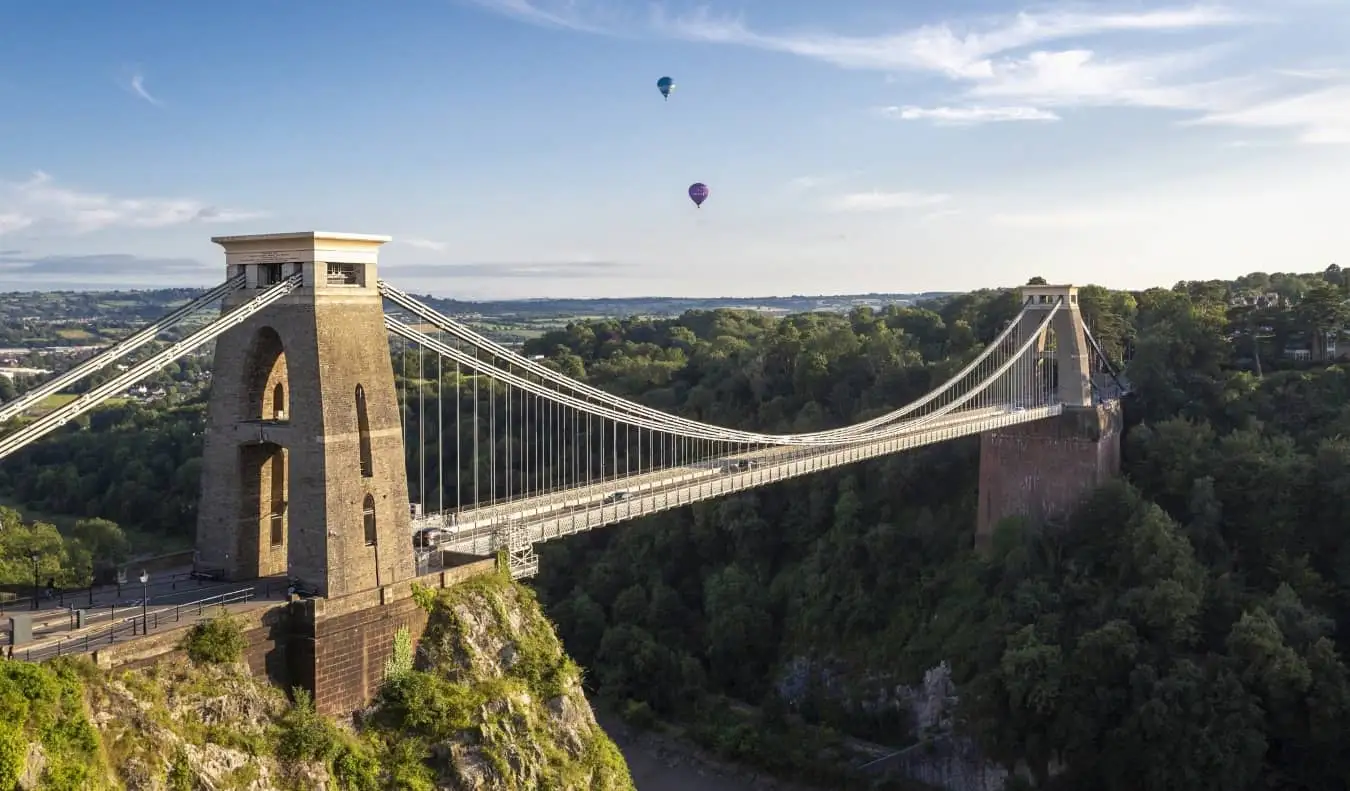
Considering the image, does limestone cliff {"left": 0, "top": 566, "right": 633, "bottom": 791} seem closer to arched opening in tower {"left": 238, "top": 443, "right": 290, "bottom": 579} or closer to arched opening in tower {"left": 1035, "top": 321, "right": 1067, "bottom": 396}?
arched opening in tower {"left": 238, "top": 443, "right": 290, "bottom": 579}

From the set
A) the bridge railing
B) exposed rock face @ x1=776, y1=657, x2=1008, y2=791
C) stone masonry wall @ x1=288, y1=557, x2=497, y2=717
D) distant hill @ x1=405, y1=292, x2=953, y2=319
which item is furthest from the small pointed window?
distant hill @ x1=405, y1=292, x2=953, y2=319

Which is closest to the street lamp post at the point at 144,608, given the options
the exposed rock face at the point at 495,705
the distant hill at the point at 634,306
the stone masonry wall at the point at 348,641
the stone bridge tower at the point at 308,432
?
the stone bridge tower at the point at 308,432

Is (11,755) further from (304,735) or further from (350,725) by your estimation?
(350,725)

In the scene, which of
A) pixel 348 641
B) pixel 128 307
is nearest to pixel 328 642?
pixel 348 641

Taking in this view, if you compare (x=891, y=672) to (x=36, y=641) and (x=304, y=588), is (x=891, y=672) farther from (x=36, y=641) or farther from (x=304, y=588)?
(x=36, y=641)

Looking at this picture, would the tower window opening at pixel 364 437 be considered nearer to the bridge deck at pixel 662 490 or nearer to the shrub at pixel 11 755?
the bridge deck at pixel 662 490

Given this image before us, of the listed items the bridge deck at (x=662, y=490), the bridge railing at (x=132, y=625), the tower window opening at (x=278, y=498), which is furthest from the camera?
the bridge deck at (x=662, y=490)
